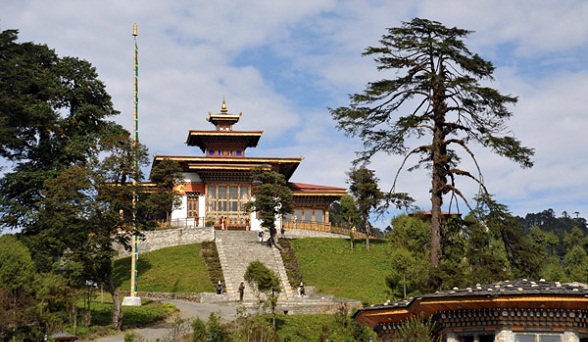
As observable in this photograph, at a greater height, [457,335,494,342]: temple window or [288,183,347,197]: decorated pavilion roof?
[288,183,347,197]: decorated pavilion roof

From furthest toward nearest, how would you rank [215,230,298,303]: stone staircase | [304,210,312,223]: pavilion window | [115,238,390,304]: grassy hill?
[304,210,312,223]: pavilion window
[215,230,298,303]: stone staircase
[115,238,390,304]: grassy hill

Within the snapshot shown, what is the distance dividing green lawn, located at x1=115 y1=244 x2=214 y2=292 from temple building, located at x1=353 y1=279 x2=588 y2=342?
29926 mm

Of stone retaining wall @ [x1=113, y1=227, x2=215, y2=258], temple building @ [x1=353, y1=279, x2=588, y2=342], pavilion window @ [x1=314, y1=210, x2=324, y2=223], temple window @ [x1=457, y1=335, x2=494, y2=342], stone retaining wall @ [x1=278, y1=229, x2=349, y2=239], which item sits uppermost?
pavilion window @ [x1=314, y1=210, x2=324, y2=223]

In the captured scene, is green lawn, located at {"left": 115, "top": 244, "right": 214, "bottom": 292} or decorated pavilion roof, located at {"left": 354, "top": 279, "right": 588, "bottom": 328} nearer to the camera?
decorated pavilion roof, located at {"left": 354, "top": 279, "right": 588, "bottom": 328}

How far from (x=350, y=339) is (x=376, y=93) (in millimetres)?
9120

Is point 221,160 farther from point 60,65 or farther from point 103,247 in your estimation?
point 103,247

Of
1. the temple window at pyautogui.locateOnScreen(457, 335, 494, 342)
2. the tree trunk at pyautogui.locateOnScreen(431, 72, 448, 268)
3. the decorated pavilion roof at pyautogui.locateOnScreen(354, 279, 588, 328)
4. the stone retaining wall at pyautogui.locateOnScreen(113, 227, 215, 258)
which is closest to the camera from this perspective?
the decorated pavilion roof at pyautogui.locateOnScreen(354, 279, 588, 328)

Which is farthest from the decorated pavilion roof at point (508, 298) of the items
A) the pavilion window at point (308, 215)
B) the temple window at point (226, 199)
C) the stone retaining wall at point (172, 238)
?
the pavilion window at point (308, 215)

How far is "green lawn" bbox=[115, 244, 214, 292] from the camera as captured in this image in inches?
1903

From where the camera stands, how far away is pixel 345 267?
53.3 meters

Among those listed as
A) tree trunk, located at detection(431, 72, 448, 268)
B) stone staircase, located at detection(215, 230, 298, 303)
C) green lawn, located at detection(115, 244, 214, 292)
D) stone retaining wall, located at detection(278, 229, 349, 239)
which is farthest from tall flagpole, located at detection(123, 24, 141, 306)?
stone retaining wall, located at detection(278, 229, 349, 239)

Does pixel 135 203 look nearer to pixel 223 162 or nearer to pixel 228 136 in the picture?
pixel 223 162

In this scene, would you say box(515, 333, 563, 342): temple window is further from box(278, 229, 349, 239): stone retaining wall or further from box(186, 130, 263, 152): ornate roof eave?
box(186, 130, 263, 152): ornate roof eave

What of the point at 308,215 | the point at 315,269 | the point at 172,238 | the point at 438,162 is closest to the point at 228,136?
the point at 308,215
